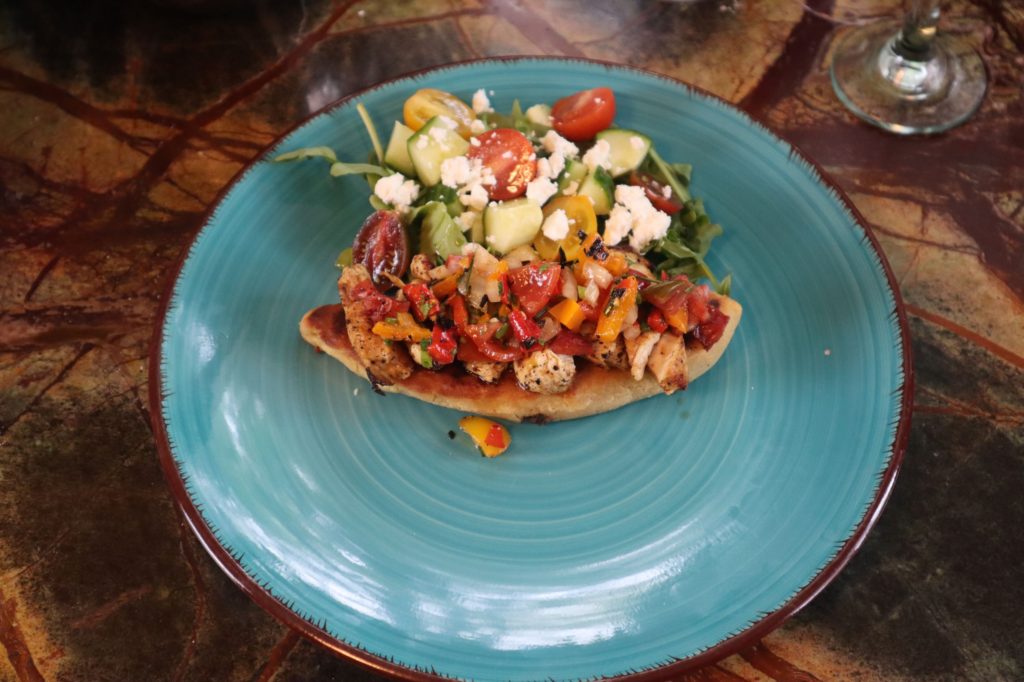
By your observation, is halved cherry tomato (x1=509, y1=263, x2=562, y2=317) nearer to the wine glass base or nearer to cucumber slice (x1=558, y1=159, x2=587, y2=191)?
cucumber slice (x1=558, y1=159, x2=587, y2=191)

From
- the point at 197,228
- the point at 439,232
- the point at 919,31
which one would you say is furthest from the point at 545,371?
the point at 919,31

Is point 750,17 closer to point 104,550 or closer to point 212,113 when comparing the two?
point 212,113

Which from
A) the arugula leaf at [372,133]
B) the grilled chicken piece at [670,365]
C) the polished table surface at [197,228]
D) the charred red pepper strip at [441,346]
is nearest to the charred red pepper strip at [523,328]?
the charred red pepper strip at [441,346]

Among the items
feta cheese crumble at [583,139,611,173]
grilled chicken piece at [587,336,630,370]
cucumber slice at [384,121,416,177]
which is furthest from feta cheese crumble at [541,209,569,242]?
cucumber slice at [384,121,416,177]

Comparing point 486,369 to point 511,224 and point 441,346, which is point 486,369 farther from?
point 511,224

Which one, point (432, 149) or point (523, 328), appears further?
point (432, 149)

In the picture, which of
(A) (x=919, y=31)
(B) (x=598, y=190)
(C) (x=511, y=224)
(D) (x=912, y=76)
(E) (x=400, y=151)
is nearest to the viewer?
(C) (x=511, y=224)
